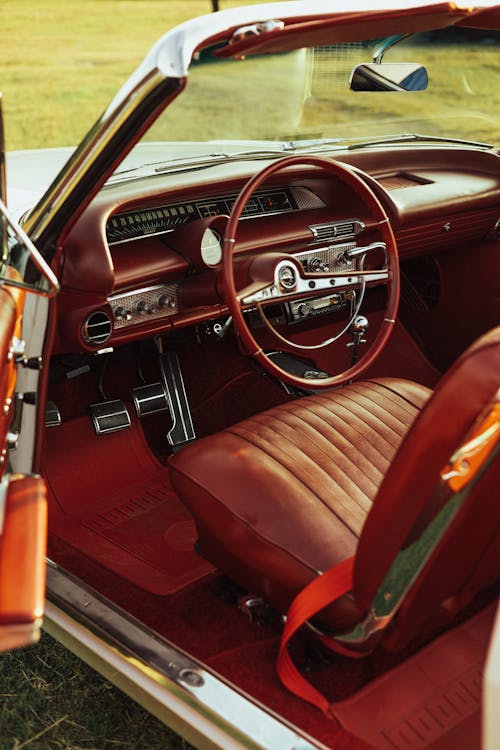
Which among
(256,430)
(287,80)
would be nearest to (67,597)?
(256,430)

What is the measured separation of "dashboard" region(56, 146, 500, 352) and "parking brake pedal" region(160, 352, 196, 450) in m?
0.41

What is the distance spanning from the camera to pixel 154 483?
2.99 m

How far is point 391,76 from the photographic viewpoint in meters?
2.67

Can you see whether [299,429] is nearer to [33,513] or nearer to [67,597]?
[67,597]

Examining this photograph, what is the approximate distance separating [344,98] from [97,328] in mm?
1357

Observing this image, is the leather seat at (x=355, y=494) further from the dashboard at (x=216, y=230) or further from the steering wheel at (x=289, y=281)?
the dashboard at (x=216, y=230)

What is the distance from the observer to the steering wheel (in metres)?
2.37

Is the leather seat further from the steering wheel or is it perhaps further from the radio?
the radio

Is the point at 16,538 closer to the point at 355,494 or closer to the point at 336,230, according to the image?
the point at 355,494

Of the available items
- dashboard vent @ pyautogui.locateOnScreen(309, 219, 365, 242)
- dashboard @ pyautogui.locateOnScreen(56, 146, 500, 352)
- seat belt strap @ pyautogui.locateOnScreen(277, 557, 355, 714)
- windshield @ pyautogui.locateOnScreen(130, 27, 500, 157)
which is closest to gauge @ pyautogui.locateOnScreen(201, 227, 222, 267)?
dashboard @ pyautogui.locateOnScreen(56, 146, 500, 352)

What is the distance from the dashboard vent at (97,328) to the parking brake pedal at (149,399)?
1.94 ft

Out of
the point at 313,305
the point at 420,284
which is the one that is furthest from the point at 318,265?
the point at 420,284

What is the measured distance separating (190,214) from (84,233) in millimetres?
518

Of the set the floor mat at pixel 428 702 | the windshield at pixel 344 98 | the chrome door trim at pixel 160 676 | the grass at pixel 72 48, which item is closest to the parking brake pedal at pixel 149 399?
the windshield at pixel 344 98
